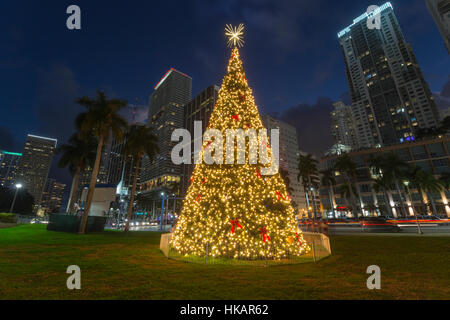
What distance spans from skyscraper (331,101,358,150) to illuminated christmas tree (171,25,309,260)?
622 ft

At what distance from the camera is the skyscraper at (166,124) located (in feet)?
465

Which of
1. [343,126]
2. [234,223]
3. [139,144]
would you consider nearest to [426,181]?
[234,223]

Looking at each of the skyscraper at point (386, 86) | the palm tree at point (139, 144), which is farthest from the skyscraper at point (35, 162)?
the skyscraper at point (386, 86)

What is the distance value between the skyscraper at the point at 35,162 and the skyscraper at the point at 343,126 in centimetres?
23707

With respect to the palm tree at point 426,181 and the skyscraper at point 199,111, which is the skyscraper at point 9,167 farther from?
the palm tree at point 426,181

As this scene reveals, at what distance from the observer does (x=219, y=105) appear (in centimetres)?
1050

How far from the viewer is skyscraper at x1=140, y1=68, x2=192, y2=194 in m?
142

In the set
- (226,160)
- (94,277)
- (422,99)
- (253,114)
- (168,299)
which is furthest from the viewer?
(422,99)

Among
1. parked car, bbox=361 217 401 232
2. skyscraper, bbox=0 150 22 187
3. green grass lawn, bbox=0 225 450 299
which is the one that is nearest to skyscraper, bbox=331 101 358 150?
parked car, bbox=361 217 401 232

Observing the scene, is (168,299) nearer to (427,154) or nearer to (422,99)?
(427,154)

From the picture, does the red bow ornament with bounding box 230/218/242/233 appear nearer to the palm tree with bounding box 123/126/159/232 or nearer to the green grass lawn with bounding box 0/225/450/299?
the green grass lawn with bounding box 0/225/450/299

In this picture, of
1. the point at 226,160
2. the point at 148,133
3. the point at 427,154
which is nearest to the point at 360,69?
the point at 427,154
